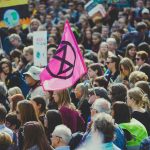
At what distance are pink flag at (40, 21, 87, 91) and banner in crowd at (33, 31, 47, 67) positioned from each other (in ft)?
11.6

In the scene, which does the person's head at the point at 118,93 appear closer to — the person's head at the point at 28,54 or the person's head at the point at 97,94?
the person's head at the point at 97,94

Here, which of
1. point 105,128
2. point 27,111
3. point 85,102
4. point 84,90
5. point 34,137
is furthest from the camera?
point 84,90

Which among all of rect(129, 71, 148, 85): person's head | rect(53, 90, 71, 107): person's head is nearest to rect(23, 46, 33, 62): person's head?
rect(129, 71, 148, 85): person's head

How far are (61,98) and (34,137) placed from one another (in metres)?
2.08

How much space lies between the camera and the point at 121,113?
8.41m

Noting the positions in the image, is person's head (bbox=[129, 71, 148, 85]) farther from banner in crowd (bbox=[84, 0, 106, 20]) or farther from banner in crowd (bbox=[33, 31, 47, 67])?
banner in crowd (bbox=[84, 0, 106, 20])

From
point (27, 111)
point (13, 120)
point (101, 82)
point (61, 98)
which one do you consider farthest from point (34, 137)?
point (101, 82)

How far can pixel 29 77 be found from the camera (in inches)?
455

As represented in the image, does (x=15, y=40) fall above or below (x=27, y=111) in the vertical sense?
below

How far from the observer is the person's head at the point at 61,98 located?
9695 millimetres

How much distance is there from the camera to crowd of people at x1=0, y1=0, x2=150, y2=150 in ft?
25.3

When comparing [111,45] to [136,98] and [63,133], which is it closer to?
[136,98]

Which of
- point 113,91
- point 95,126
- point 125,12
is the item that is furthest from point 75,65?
point 125,12

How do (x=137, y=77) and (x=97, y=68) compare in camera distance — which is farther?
(x=97, y=68)
